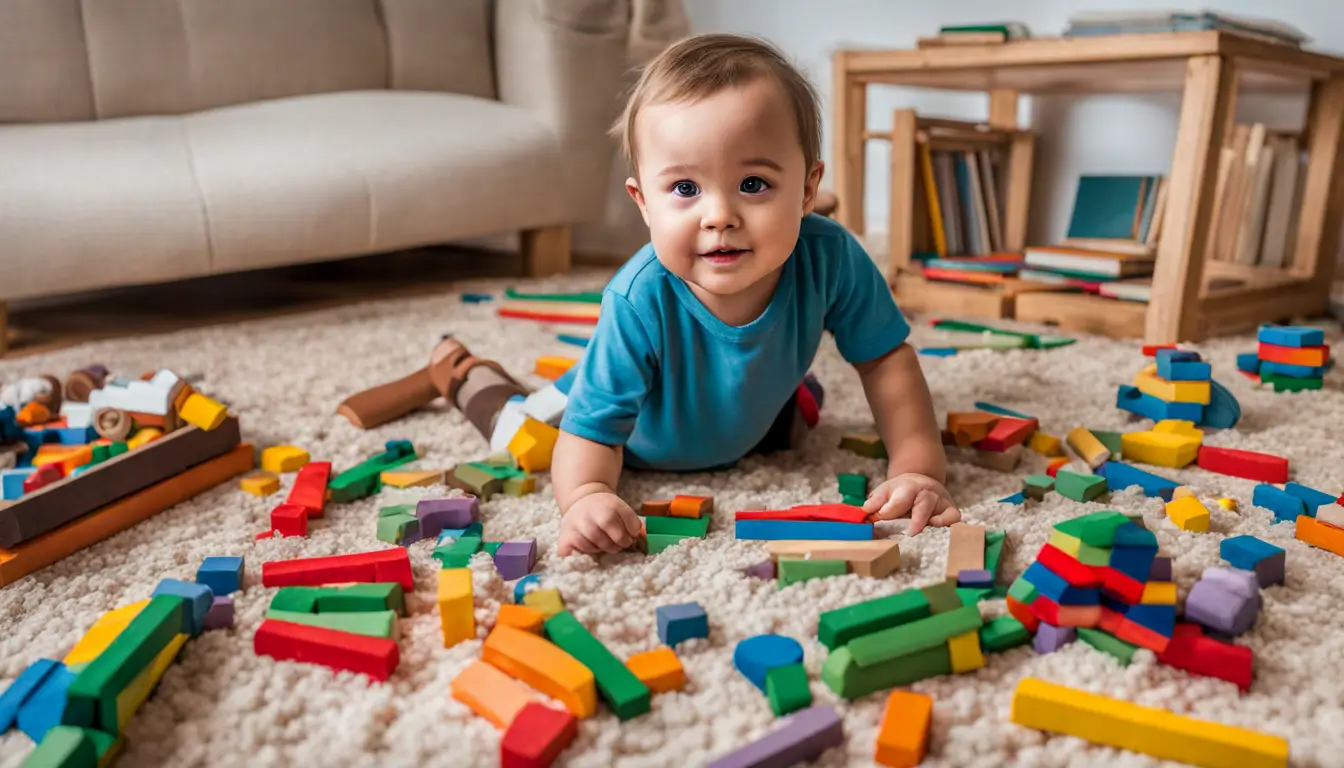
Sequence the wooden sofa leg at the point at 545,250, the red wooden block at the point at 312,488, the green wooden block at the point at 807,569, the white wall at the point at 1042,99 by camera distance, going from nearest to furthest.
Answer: the green wooden block at the point at 807,569 < the red wooden block at the point at 312,488 < the white wall at the point at 1042,99 < the wooden sofa leg at the point at 545,250

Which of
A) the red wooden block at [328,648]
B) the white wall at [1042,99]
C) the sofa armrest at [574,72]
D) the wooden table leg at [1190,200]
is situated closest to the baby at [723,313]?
the red wooden block at [328,648]

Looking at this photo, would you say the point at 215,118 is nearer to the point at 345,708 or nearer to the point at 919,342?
the point at 919,342

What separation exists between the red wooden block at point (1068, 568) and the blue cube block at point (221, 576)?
657 millimetres

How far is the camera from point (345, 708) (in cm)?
68

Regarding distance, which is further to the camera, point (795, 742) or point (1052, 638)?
point (1052, 638)

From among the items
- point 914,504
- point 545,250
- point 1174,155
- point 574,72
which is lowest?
point 545,250

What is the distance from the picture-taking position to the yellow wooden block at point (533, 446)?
1.12 meters

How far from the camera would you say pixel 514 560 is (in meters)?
0.86

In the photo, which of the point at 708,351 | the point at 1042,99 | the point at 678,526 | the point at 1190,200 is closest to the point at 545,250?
the point at 1042,99

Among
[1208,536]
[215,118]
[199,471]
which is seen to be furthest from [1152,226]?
[215,118]

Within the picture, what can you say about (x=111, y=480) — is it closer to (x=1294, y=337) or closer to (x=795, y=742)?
(x=795, y=742)

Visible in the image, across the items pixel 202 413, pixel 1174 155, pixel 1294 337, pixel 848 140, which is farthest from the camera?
pixel 848 140

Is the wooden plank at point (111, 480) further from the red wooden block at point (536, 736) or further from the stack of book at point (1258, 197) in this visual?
the stack of book at point (1258, 197)

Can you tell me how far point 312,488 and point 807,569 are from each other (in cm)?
55
